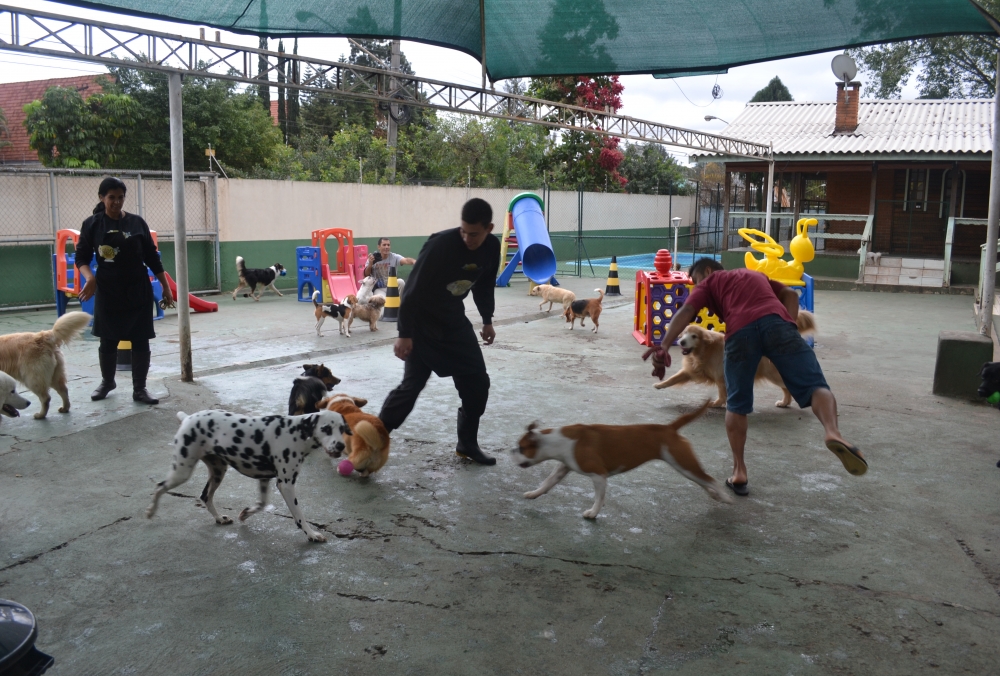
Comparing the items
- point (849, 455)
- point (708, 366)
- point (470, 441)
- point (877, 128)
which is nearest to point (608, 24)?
point (708, 366)

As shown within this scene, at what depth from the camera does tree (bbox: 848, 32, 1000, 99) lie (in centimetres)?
3488

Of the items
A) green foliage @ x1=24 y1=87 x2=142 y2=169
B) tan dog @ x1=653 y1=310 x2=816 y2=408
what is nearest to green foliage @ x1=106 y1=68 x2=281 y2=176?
green foliage @ x1=24 y1=87 x2=142 y2=169

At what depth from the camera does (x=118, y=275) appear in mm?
6363

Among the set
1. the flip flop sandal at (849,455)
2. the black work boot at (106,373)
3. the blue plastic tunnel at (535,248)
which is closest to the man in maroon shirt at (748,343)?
the flip flop sandal at (849,455)

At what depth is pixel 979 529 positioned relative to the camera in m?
4.28

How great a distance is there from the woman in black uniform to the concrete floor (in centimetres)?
52

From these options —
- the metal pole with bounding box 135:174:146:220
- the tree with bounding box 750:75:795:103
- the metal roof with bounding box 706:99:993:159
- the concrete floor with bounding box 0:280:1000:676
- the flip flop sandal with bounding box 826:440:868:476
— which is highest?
the tree with bounding box 750:75:795:103

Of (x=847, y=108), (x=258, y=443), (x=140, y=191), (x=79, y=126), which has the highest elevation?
(x=847, y=108)

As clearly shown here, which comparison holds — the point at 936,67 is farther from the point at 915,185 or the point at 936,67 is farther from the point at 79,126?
the point at 79,126

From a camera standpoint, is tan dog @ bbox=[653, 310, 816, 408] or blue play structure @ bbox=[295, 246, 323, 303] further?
blue play structure @ bbox=[295, 246, 323, 303]

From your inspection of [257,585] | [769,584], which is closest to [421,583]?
[257,585]

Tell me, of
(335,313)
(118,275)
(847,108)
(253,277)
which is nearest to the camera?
(118,275)

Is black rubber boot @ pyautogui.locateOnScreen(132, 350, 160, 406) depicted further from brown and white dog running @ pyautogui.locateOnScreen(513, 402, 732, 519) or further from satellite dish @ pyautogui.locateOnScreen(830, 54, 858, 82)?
satellite dish @ pyautogui.locateOnScreen(830, 54, 858, 82)

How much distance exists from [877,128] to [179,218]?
69.7 ft
